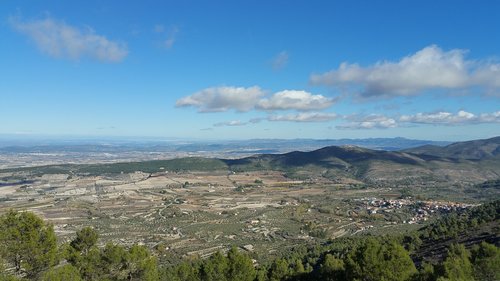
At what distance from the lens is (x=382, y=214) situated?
12231cm

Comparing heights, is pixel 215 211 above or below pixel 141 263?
below

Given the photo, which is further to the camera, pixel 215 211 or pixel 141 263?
pixel 215 211

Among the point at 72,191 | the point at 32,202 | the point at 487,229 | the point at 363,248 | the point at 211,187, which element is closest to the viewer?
the point at 363,248

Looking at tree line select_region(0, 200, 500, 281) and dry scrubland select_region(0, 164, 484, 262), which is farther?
dry scrubland select_region(0, 164, 484, 262)

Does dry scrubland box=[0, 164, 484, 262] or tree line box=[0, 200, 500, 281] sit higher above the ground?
tree line box=[0, 200, 500, 281]

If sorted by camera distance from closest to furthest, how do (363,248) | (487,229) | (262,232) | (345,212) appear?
(363,248), (487,229), (262,232), (345,212)

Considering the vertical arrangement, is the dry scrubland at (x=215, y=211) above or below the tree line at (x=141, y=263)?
below

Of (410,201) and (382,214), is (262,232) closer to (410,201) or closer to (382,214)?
(382,214)

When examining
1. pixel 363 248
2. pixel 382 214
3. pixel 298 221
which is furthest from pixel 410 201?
pixel 363 248

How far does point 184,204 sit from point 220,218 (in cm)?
2578

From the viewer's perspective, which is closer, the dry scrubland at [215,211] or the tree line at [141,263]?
the tree line at [141,263]

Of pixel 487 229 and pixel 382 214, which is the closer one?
pixel 487 229

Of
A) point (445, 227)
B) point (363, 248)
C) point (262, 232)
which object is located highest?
point (363, 248)

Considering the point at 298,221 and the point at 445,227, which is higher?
the point at 445,227
